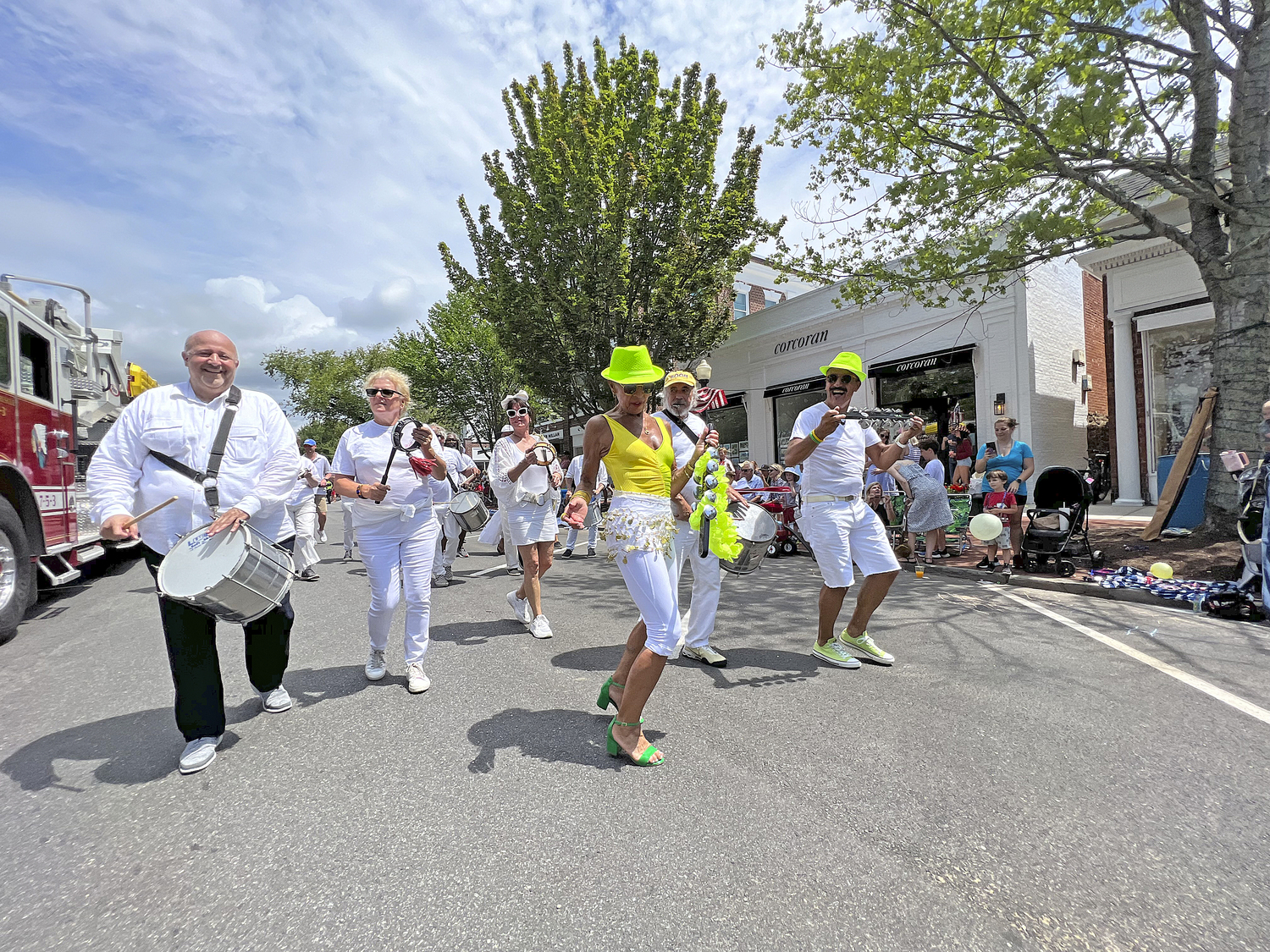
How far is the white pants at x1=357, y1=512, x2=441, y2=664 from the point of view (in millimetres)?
4305

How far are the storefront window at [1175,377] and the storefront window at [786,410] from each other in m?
8.66

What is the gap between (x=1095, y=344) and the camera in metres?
18.2

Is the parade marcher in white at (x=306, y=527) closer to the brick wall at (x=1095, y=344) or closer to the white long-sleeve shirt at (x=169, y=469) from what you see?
the white long-sleeve shirt at (x=169, y=469)

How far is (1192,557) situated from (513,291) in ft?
50.4

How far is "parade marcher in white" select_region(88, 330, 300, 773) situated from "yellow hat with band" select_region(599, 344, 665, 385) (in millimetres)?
1835

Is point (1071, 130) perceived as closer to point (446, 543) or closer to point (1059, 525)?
point (1059, 525)

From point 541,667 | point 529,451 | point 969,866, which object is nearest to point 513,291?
point 529,451

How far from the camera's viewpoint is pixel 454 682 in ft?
14.4

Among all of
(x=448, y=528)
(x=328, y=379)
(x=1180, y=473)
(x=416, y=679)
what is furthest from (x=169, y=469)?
(x=328, y=379)

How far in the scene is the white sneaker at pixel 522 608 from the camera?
233 inches

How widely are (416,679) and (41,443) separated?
5.17 metres

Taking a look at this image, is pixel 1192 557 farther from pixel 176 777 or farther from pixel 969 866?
pixel 176 777

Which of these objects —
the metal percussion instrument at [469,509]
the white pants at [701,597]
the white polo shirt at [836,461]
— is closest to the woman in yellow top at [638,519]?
the white pants at [701,597]

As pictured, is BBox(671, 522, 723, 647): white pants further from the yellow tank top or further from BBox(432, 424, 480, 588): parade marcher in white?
BBox(432, 424, 480, 588): parade marcher in white
